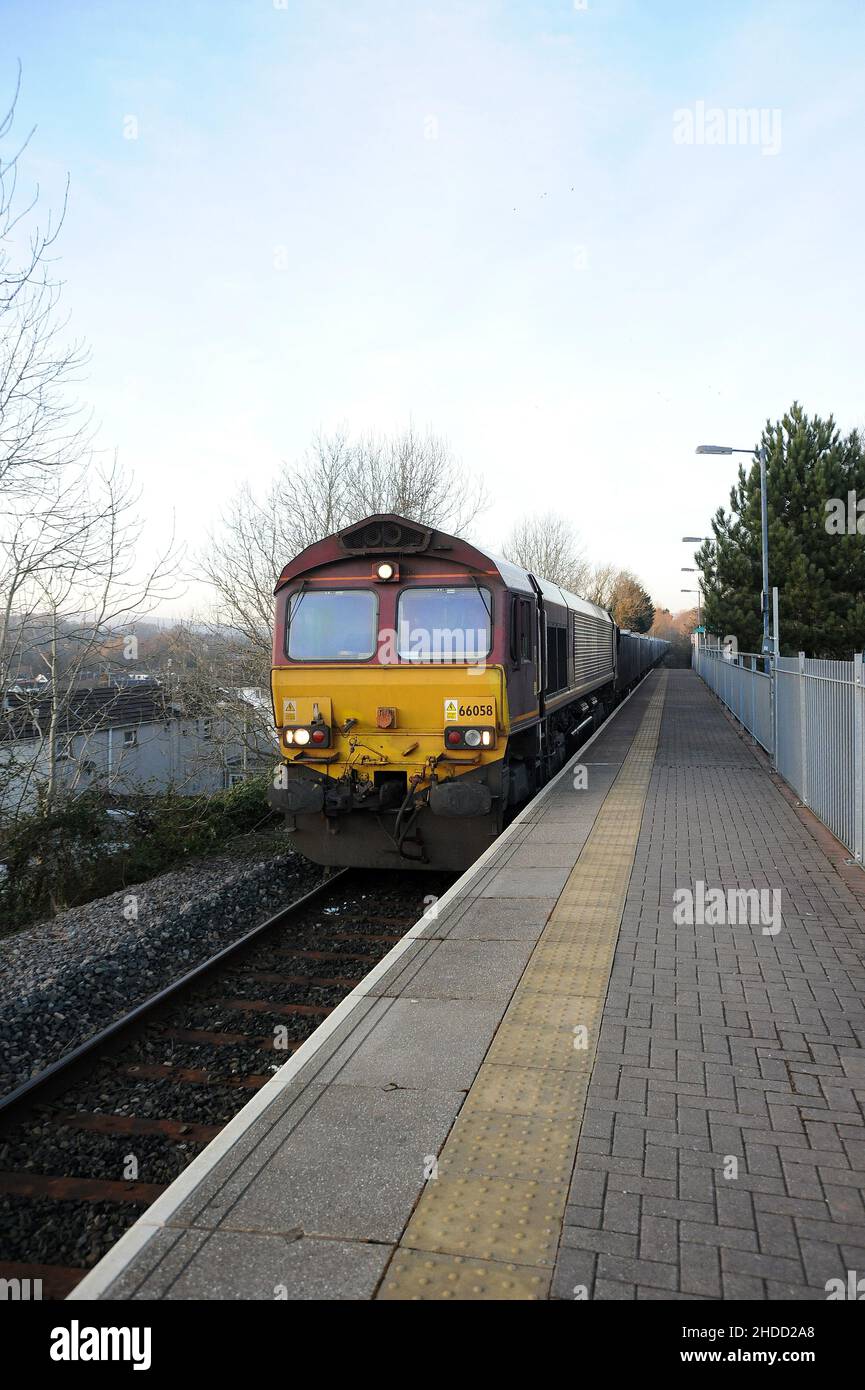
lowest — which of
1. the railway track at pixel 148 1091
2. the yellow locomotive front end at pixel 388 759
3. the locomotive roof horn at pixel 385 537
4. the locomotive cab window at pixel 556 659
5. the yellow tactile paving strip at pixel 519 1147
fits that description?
the railway track at pixel 148 1091

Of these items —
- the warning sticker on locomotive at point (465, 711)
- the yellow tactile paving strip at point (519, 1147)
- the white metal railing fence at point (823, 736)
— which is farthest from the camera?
the warning sticker on locomotive at point (465, 711)

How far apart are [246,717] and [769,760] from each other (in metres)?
11.1

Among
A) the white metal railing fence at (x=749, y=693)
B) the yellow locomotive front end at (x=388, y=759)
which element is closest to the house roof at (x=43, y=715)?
the yellow locomotive front end at (x=388, y=759)

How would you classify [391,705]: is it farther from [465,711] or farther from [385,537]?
[385,537]

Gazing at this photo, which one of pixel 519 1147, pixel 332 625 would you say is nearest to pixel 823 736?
pixel 332 625

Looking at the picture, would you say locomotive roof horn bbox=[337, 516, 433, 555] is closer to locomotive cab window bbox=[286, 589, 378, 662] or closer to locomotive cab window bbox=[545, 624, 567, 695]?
locomotive cab window bbox=[286, 589, 378, 662]

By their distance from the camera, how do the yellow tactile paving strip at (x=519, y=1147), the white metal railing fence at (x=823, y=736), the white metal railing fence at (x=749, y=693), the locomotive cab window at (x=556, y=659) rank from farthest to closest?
1. the white metal railing fence at (x=749, y=693)
2. the locomotive cab window at (x=556, y=659)
3. the white metal railing fence at (x=823, y=736)
4. the yellow tactile paving strip at (x=519, y=1147)

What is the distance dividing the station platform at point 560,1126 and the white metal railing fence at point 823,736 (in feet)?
5.36

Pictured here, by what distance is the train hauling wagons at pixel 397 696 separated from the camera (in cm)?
895

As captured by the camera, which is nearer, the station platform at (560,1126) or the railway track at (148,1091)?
the station platform at (560,1126)

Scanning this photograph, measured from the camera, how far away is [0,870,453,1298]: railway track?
4262 mm

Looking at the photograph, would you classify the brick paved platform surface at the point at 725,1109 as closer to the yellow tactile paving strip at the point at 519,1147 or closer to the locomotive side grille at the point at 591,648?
the yellow tactile paving strip at the point at 519,1147
